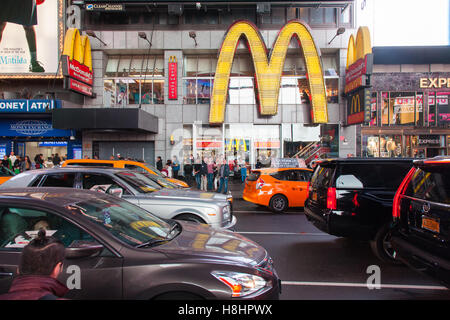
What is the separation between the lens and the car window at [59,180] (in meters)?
6.33

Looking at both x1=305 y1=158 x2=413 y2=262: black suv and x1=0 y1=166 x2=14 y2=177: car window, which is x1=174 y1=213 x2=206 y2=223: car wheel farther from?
x1=0 y1=166 x2=14 y2=177: car window

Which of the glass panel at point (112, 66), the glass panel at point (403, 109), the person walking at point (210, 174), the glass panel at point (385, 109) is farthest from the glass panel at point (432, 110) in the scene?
the glass panel at point (112, 66)

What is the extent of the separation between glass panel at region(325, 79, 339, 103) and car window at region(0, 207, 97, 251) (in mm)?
20550

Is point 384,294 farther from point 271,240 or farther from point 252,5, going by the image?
point 252,5

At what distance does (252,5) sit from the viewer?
829 inches

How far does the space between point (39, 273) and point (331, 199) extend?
520cm

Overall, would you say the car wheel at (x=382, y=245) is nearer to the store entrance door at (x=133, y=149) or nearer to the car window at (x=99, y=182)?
the car window at (x=99, y=182)

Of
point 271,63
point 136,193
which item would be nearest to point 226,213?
point 136,193

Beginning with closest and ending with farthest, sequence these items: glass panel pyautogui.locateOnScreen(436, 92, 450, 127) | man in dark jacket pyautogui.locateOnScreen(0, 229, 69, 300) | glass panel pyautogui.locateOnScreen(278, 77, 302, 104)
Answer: man in dark jacket pyautogui.locateOnScreen(0, 229, 69, 300), glass panel pyautogui.locateOnScreen(278, 77, 302, 104), glass panel pyautogui.locateOnScreen(436, 92, 450, 127)

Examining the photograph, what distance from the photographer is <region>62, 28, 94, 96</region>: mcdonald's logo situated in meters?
18.0

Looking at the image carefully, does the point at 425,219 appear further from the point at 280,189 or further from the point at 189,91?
the point at 189,91

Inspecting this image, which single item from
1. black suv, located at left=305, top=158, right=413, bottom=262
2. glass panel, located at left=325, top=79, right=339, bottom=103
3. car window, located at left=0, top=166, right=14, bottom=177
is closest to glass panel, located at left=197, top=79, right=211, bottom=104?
glass panel, located at left=325, top=79, right=339, bottom=103

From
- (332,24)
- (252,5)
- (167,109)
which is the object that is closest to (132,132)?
(167,109)
